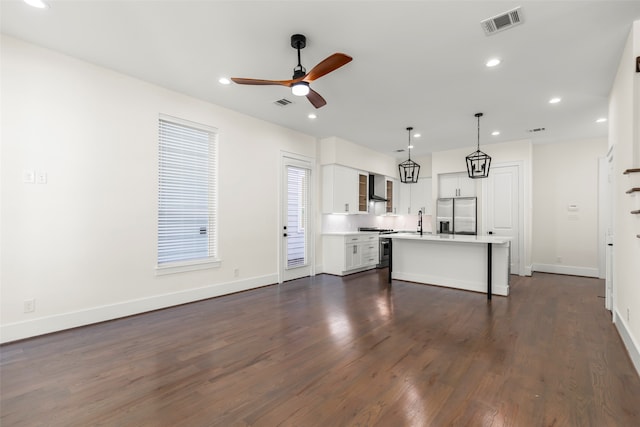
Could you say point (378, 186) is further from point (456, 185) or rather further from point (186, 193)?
point (186, 193)

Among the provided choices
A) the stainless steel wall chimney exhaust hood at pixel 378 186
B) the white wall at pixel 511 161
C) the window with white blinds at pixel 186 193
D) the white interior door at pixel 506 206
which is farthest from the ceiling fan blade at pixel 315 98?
the white interior door at pixel 506 206

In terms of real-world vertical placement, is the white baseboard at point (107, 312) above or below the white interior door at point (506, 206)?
below

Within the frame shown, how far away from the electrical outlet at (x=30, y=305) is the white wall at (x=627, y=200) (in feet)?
18.7

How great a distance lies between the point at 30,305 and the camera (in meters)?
3.15

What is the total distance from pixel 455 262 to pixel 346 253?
2.19 meters

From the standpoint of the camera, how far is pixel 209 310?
412cm

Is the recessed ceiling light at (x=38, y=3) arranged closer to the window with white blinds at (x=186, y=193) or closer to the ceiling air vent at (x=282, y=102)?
the window with white blinds at (x=186, y=193)

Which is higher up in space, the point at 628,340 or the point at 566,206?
the point at 566,206

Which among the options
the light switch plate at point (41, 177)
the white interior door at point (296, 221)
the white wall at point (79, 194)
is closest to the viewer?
the white wall at point (79, 194)

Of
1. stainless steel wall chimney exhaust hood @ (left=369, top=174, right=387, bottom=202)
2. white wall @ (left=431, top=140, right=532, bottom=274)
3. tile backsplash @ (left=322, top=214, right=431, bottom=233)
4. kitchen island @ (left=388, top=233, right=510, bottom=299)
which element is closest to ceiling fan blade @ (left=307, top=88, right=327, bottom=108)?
kitchen island @ (left=388, top=233, right=510, bottom=299)

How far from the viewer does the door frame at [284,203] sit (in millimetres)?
5805

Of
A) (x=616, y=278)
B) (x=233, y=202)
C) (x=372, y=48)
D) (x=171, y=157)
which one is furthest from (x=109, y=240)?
(x=616, y=278)

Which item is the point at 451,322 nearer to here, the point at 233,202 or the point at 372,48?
the point at 372,48

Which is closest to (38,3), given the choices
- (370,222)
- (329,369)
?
(329,369)
